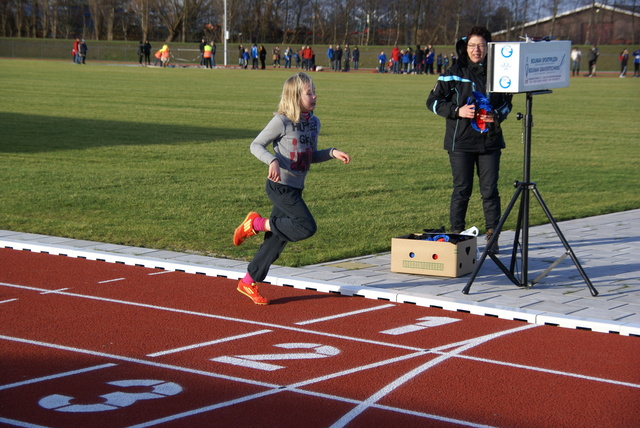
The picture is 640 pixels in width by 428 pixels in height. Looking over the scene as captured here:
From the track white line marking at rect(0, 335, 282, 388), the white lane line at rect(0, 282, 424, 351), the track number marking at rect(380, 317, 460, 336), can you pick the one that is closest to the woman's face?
the track number marking at rect(380, 317, 460, 336)

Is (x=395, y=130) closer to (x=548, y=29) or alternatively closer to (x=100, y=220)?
(x=100, y=220)

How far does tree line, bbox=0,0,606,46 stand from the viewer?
10212 centimetres

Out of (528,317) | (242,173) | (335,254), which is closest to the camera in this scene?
(528,317)

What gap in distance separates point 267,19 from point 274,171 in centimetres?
10259

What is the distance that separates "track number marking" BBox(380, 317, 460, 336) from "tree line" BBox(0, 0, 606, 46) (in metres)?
95.2

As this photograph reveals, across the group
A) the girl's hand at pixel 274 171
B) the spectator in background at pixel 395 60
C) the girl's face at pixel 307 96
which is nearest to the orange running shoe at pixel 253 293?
the girl's hand at pixel 274 171

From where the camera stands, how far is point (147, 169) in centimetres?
1585

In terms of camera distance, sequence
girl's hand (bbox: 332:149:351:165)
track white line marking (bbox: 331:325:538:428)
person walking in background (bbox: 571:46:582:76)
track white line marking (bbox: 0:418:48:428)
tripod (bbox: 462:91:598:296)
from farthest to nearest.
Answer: person walking in background (bbox: 571:46:582:76)
tripod (bbox: 462:91:598:296)
girl's hand (bbox: 332:149:351:165)
track white line marking (bbox: 331:325:538:428)
track white line marking (bbox: 0:418:48:428)

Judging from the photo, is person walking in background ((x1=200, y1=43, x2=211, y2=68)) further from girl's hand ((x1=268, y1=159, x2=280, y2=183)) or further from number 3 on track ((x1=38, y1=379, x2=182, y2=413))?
number 3 on track ((x1=38, y1=379, x2=182, y2=413))

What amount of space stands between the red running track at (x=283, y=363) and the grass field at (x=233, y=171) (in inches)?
87.7

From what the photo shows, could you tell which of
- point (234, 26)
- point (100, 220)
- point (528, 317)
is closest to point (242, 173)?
point (100, 220)

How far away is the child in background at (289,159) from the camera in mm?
7457

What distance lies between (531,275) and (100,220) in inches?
210

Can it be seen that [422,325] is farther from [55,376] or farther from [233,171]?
[233,171]
